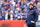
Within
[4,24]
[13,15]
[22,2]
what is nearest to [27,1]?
[22,2]

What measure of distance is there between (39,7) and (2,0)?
58.2 inches

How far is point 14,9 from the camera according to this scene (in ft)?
11.6

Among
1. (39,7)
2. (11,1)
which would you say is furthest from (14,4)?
Answer: (39,7)

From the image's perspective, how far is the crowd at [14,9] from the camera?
11.3 ft

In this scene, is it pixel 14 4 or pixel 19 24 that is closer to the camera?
pixel 19 24

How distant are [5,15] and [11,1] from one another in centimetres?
61

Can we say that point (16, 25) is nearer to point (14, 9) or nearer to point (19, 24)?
point (19, 24)

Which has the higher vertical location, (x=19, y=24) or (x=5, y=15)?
(x=5, y=15)

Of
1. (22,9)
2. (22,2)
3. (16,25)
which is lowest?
(16,25)

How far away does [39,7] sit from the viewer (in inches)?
134

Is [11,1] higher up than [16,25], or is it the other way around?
[11,1]

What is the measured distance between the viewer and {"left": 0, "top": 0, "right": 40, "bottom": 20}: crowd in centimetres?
345

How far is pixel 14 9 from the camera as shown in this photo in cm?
354

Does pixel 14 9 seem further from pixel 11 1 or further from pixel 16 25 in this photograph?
pixel 16 25
